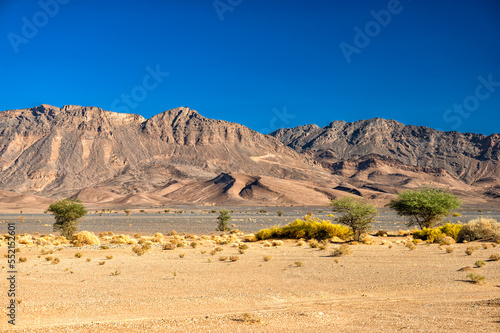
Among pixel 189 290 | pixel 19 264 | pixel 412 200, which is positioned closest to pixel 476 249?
pixel 412 200

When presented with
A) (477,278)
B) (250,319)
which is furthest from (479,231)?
(250,319)

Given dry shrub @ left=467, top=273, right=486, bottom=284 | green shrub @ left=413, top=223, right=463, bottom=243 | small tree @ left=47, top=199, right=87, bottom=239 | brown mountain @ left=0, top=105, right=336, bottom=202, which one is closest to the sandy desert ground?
dry shrub @ left=467, top=273, right=486, bottom=284

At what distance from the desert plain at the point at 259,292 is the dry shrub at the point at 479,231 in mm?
4288

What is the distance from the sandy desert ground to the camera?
1031cm

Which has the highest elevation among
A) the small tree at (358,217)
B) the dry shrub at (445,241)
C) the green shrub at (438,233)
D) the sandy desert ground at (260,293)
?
the small tree at (358,217)

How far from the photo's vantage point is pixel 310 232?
31.1 meters

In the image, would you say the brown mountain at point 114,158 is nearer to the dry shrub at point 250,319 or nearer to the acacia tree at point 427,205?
the acacia tree at point 427,205

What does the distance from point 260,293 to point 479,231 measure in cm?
1999

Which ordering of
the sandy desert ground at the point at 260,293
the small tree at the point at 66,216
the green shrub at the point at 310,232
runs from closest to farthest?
the sandy desert ground at the point at 260,293, the green shrub at the point at 310,232, the small tree at the point at 66,216

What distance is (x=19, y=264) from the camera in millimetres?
19766

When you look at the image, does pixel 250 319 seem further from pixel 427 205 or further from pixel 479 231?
pixel 427 205

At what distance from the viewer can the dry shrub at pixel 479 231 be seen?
27.9 m

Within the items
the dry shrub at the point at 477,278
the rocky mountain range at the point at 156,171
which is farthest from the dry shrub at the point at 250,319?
the rocky mountain range at the point at 156,171

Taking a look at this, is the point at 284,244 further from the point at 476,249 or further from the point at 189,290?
the point at 189,290
